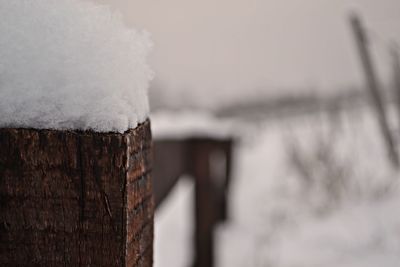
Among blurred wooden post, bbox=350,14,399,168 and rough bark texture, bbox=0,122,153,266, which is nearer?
rough bark texture, bbox=0,122,153,266

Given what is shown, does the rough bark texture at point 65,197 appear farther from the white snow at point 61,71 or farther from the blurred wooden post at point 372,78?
the blurred wooden post at point 372,78

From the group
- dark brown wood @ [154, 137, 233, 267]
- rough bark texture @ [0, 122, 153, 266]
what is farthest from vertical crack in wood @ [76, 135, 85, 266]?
dark brown wood @ [154, 137, 233, 267]

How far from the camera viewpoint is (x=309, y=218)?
5867 millimetres

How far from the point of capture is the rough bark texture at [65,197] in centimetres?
68

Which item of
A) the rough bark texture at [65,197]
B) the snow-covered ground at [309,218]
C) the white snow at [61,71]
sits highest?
the white snow at [61,71]

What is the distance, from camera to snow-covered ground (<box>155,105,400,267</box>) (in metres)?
3.86

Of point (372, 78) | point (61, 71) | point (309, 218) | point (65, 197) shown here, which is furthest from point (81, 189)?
point (372, 78)

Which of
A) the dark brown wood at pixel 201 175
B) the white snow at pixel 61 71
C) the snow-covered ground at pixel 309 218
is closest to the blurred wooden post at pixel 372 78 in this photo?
the snow-covered ground at pixel 309 218

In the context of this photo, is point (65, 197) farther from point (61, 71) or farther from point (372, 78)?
point (372, 78)

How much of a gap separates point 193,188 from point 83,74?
353cm

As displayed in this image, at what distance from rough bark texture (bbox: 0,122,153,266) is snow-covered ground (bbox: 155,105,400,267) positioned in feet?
6.34

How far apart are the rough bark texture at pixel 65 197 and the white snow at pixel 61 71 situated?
0.02 metres

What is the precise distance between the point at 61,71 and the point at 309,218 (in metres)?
5.48

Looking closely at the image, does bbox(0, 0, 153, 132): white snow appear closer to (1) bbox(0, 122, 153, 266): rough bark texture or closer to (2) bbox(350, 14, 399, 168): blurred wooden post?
(1) bbox(0, 122, 153, 266): rough bark texture
